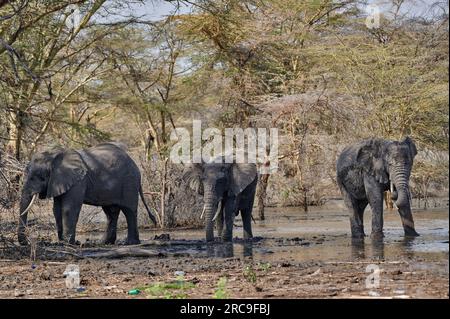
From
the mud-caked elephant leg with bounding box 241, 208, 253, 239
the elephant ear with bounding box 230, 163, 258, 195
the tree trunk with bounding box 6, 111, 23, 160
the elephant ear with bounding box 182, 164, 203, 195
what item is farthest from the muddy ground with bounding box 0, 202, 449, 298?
the tree trunk with bounding box 6, 111, 23, 160

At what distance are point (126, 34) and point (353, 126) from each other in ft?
23.2

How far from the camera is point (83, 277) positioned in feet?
35.1

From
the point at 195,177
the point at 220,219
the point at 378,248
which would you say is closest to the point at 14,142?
the point at 195,177

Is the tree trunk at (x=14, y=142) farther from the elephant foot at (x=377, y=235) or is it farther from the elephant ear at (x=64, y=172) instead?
the elephant foot at (x=377, y=235)

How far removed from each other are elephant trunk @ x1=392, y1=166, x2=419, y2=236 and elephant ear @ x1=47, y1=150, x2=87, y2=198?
5.31 metres

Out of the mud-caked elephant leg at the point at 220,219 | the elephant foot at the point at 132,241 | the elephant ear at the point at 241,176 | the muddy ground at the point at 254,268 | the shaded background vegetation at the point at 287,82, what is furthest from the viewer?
the shaded background vegetation at the point at 287,82

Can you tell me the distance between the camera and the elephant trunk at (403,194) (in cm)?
1591

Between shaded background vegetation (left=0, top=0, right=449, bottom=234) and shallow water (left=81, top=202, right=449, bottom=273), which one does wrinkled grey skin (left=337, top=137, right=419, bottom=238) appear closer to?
shallow water (left=81, top=202, right=449, bottom=273)

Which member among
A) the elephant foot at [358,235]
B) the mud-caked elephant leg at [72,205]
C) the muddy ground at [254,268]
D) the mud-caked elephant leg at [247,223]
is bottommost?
the muddy ground at [254,268]

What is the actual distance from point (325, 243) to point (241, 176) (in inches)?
91.8

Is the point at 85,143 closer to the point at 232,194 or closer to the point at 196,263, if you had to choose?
the point at 232,194

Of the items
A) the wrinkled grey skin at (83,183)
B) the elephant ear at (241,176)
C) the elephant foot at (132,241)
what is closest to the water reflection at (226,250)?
the elephant ear at (241,176)

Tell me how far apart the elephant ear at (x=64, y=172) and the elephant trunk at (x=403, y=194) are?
5.31 metres
